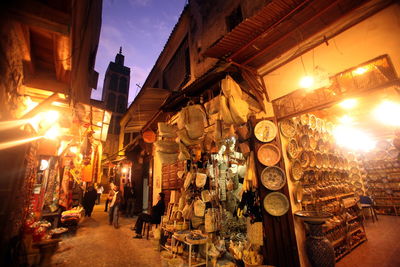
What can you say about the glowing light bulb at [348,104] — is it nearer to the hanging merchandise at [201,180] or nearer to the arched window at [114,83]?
the hanging merchandise at [201,180]

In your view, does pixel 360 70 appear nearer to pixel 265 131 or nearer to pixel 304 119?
pixel 265 131

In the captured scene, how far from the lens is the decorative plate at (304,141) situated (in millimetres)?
5355

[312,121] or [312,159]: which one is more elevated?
[312,121]

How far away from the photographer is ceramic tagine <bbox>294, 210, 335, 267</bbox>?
3.72m

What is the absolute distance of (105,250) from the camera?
6477 millimetres

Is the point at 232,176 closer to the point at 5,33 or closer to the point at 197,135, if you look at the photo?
the point at 197,135

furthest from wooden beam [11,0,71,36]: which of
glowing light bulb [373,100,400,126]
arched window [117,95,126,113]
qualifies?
arched window [117,95,126,113]

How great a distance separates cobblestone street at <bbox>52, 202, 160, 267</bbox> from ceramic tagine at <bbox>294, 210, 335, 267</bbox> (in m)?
4.35

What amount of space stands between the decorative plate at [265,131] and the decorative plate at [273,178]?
29.7 inches

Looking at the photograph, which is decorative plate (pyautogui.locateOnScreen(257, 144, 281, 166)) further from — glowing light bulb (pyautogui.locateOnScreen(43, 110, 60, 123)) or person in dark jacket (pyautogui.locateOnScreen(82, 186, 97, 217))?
person in dark jacket (pyautogui.locateOnScreen(82, 186, 97, 217))

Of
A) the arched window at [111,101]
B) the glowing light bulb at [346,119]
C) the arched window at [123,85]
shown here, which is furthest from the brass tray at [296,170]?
the arched window at [123,85]

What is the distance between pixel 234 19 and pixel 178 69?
4.39 m

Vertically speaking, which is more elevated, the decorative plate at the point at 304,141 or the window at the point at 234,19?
the window at the point at 234,19

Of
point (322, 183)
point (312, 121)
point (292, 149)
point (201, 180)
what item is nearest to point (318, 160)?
point (322, 183)
